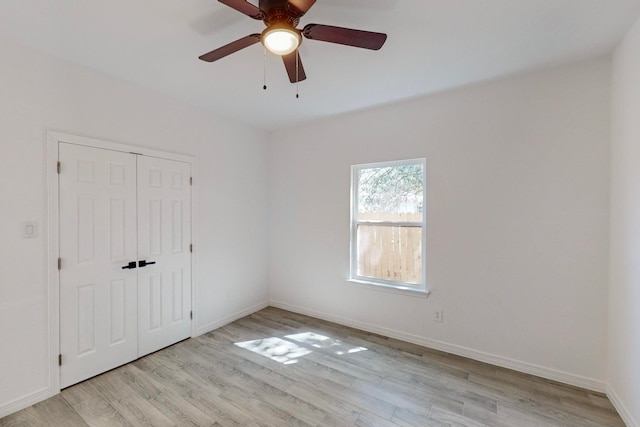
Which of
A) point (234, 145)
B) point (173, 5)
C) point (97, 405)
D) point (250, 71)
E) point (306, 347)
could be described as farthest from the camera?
point (234, 145)

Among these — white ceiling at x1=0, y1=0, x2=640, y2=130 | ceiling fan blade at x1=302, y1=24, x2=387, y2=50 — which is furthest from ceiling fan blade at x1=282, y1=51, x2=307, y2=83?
white ceiling at x1=0, y1=0, x2=640, y2=130

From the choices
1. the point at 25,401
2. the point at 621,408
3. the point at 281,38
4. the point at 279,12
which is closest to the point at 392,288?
the point at 621,408

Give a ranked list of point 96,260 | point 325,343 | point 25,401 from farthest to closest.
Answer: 1. point 325,343
2. point 96,260
3. point 25,401

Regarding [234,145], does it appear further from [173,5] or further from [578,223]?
[578,223]

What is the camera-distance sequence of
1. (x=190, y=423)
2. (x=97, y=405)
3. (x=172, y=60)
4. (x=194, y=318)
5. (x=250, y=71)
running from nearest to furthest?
(x=190, y=423)
(x=97, y=405)
(x=172, y=60)
(x=250, y=71)
(x=194, y=318)

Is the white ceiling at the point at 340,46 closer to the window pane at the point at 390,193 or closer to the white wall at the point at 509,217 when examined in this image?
the white wall at the point at 509,217

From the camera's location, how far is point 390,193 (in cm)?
325

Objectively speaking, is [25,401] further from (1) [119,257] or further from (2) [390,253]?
(2) [390,253]

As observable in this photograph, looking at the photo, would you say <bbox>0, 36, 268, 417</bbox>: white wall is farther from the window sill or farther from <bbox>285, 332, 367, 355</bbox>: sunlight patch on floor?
the window sill


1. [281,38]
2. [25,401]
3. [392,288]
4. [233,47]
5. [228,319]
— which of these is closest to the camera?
[281,38]

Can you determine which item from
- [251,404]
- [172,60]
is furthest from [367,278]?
[172,60]

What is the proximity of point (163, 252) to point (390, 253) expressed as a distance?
8.34 feet

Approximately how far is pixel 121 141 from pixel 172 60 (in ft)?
3.06

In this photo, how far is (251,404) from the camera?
81.6 inches
